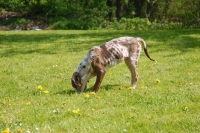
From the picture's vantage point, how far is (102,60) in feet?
25.5

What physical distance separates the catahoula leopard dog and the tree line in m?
21.9

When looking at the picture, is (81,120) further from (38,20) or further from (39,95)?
(38,20)

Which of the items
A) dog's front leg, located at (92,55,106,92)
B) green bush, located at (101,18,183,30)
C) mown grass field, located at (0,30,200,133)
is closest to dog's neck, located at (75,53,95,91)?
dog's front leg, located at (92,55,106,92)

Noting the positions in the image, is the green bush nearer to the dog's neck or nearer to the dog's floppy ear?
the dog's neck

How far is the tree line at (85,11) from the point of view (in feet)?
101

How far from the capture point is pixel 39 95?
7.86m

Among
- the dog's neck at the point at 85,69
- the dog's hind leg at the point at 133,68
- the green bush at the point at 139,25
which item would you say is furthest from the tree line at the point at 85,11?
the dog's neck at the point at 85,69

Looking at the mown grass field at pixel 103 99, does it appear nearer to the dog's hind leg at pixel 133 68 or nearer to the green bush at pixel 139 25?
the dog's hind leg at pixel 133 68

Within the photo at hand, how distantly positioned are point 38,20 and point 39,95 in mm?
26906

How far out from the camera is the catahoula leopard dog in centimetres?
770

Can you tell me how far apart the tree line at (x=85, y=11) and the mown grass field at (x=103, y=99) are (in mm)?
18243

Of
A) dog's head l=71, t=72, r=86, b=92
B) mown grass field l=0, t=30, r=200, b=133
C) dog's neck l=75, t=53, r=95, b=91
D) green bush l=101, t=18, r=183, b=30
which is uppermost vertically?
dog's neck l=75, t=53, r=95, b=91

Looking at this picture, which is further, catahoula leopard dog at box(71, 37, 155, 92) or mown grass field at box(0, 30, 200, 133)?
catahoula leopard dog at box(71, 37, 155, 92)

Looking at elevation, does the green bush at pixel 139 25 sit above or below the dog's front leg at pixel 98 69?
below
